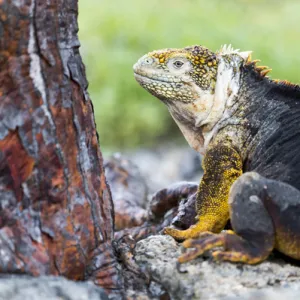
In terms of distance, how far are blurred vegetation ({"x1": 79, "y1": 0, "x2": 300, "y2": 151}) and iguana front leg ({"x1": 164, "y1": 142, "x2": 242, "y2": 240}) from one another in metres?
9.51

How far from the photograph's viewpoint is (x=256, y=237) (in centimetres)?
337

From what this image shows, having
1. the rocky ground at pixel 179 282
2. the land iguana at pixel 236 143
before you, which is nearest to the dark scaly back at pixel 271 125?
the land iguana at pixel 236 143

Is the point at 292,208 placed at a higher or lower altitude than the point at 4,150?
lower

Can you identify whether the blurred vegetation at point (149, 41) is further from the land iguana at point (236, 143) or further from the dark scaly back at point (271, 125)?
the dark scaly back at point (271, 125)

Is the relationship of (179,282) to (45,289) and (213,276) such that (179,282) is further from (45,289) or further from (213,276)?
(45,289)

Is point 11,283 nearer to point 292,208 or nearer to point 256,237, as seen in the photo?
point 256,237

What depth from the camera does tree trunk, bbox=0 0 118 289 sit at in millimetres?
3098

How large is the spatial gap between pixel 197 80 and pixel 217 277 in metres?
1.58

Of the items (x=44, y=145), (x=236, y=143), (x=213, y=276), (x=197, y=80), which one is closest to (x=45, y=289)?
(x=44, y=145)

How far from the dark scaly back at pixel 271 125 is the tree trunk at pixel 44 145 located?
46.3 inches

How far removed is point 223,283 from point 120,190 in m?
3.23

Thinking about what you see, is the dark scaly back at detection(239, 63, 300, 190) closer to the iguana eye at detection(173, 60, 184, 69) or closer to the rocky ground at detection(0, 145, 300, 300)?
the iguana eye at detection(173, 60, 184, 69)

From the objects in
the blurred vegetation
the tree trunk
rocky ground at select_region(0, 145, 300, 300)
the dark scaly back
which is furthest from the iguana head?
the blurred vegetation

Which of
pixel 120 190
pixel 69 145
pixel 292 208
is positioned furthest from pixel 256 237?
pixel 120 190
